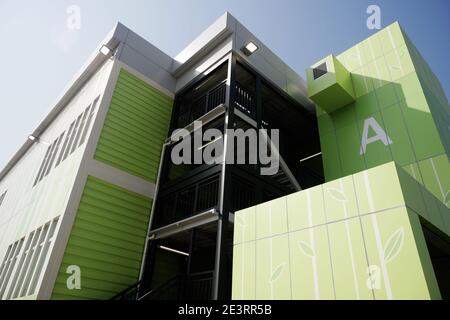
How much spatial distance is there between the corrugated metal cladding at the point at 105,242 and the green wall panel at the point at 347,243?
16.5ft

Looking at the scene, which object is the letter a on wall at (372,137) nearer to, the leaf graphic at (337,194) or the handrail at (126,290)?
the leaf graphic at (337,194)

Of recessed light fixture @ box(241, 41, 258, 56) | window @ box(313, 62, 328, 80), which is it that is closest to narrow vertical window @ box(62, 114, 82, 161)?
recessed light fixture @ box(241, 41, 258, 56)

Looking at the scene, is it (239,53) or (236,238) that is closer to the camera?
A: (236,238)

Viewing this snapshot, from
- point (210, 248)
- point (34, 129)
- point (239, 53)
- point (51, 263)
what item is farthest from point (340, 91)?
point (34, 129)

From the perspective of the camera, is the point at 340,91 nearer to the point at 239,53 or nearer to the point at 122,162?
the point at 239,53

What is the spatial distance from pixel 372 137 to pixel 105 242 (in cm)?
969

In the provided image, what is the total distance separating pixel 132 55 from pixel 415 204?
11.2m

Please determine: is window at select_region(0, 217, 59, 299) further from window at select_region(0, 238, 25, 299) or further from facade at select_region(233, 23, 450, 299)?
facade at select_region(233, 23, 450, 299)

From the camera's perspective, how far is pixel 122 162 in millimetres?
10289

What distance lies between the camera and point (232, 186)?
32.1 ft

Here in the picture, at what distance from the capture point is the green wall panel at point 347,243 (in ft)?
11.5

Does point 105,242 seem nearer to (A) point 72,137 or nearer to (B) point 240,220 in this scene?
(A) point 72,137

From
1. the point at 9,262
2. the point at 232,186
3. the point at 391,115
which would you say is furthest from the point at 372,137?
the point at 9,262
